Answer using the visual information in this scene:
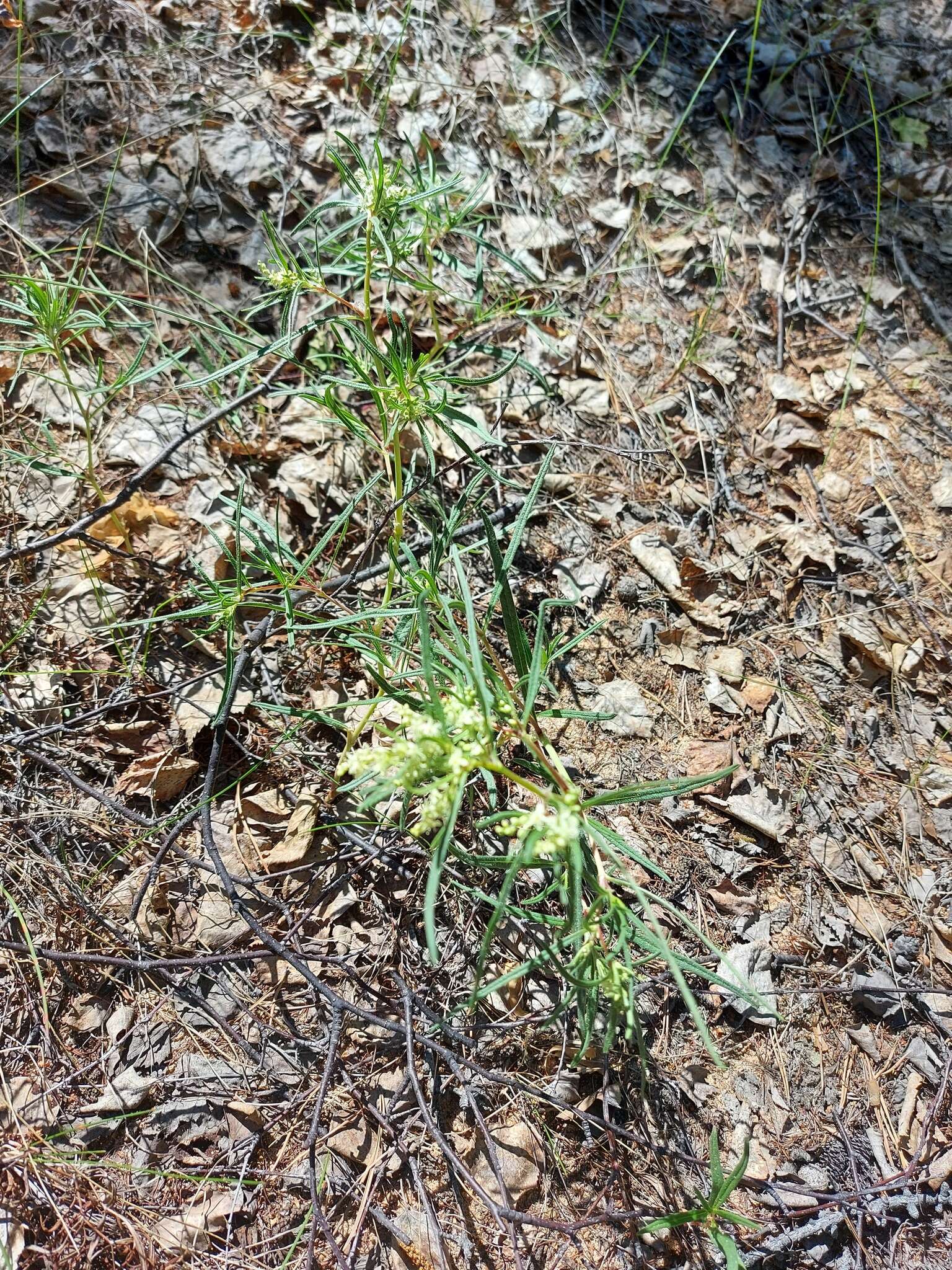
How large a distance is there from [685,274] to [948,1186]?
9.12 feet

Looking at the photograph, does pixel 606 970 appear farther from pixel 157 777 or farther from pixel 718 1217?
pixel 157 777

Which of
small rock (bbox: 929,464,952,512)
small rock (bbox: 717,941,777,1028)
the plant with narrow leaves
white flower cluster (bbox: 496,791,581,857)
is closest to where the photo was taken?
white flower cluster (bbox: 496,791,581,857)

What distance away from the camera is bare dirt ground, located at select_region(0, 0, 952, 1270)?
1.91 m

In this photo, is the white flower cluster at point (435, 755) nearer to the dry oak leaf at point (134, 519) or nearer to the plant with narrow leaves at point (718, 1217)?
the plant with narrow leaves at point (718, 1217)

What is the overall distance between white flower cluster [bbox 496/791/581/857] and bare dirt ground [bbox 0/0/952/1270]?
620mm

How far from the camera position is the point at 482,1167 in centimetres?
191

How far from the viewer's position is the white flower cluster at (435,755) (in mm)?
1317

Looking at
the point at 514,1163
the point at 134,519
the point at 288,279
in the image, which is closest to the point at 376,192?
the point at 288,279

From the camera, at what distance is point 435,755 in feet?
4.50

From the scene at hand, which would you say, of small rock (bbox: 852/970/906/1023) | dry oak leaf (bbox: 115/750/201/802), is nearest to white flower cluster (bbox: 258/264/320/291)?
dry oak leaf (bbox: 115/750/201/802)

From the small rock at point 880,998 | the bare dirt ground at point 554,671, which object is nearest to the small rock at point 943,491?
the bare dirt ground at point 554,671

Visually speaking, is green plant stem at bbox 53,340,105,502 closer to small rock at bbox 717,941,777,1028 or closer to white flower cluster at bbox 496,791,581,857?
white flower cluster at bbox 496,791,581,857

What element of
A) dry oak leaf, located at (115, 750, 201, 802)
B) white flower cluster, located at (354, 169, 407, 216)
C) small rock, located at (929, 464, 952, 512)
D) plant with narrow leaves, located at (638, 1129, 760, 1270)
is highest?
white flower cluster, located at (354, 169, 407, 216)

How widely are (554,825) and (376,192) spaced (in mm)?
1436
